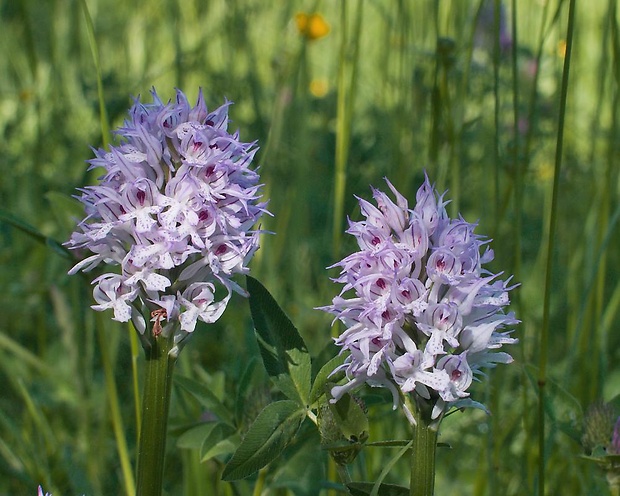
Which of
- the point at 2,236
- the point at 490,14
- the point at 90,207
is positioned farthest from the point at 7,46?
the point at 90,207

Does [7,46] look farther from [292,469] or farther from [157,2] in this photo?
[292,469]

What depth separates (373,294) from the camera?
750 mm

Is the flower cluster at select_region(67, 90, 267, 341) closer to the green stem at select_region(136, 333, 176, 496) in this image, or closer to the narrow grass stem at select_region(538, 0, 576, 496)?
the green stem at select_region(136, 333, 176, 496)

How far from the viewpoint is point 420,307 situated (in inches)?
28.6

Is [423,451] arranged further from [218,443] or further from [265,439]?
[218,443]

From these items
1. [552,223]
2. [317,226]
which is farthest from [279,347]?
[317,226]

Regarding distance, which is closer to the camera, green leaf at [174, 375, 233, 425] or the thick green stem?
the thick green stem

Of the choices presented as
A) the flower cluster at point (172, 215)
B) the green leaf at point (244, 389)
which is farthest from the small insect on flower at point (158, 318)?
the green leaf at point (244, 389)

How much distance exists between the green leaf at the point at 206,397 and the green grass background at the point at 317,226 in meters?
0.04

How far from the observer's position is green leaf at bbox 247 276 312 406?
88 cm

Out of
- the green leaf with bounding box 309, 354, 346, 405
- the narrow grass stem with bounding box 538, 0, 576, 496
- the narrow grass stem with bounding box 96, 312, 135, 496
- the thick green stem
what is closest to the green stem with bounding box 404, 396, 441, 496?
the thick green stem

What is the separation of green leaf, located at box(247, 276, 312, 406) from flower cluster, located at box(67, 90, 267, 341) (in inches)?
1.6

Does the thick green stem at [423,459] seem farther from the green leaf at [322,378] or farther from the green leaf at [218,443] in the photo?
→ the green leaf at [218,443]

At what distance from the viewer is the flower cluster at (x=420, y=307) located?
73 cm
